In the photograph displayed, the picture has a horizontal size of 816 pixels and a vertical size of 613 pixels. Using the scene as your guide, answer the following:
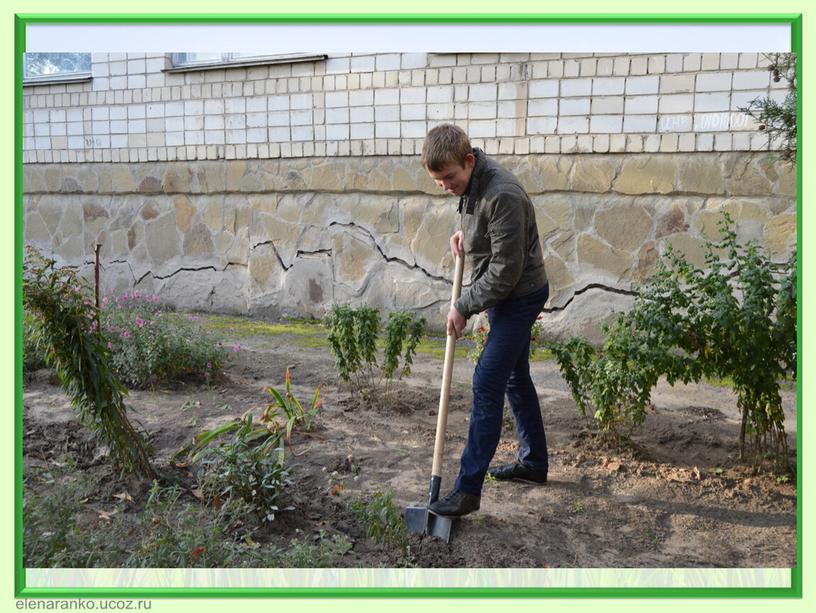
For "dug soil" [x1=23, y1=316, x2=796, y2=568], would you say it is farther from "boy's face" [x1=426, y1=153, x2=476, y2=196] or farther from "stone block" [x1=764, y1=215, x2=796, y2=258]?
"boy's face" [x1=426, y1=153, x2=476, y2=196]

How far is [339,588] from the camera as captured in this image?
2732 millimetres

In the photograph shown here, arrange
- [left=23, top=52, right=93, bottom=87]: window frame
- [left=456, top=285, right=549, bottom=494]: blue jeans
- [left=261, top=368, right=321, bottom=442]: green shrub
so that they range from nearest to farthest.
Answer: [left=456, top=285, right=549, bottom=494]: blue jeans, [left=261, top=368, right=321, bottom=442]: green shrub, [left=23, top=52, right=93, bottom=87]: window frame

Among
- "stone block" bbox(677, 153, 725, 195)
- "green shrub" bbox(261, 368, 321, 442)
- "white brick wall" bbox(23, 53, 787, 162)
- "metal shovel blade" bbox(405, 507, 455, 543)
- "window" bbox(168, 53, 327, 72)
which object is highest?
"window" bbox(168, 53, 327, 72)

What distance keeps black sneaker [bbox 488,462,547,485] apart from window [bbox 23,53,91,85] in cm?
647

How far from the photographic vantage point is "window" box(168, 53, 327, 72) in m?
7.36

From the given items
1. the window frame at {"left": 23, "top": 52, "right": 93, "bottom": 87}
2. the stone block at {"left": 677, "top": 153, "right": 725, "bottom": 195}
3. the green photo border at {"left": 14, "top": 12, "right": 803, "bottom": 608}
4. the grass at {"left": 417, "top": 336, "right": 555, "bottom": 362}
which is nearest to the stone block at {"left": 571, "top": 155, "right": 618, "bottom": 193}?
the stone block at {"left": 677, "top": 153, "right": 725, "bottom": 195}

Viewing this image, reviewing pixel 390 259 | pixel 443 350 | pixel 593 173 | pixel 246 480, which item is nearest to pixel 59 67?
pixel 390 259

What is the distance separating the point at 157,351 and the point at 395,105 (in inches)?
121

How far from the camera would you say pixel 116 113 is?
8328 mm

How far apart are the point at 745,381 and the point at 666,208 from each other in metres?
2.68

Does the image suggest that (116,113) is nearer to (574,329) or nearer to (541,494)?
(574,329)

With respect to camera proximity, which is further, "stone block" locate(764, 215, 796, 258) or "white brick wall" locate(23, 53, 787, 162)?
"white brick wall" locate(23, 53, 787, 162)

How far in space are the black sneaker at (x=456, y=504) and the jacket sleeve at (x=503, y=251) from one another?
818 millimetres

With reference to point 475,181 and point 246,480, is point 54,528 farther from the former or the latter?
point 475,181
